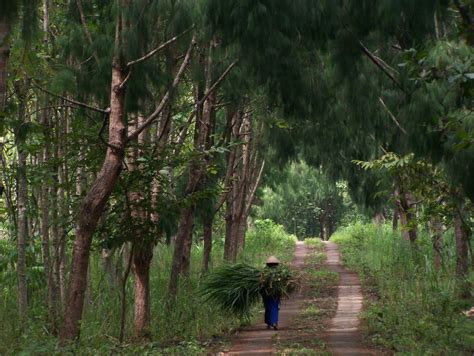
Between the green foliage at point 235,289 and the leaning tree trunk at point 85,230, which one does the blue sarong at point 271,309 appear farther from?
the leaning tree trunk at point 85,230

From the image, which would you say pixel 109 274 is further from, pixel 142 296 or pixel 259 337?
pixel 259 337

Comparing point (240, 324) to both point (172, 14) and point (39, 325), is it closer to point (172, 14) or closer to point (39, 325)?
point (39, 325)

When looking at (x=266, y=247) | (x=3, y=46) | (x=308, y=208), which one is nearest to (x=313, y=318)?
(x=3, y=46)

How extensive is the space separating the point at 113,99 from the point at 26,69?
1.16 meters

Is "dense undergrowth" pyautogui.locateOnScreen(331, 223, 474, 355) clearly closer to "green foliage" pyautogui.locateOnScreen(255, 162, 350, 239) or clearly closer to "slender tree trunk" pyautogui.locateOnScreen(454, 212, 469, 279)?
"slender tree trunk" pyautogui.locateOnScreen(454, 212, 469, 279)

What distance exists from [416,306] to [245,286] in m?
2.96

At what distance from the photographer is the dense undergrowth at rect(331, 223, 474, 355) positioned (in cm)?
1066

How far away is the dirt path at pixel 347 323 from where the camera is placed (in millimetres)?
11727

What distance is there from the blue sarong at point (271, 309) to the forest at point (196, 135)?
0.82 ft

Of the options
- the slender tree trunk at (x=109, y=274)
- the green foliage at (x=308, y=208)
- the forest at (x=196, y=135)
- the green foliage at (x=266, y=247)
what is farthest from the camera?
the green foliage at (x=308, y=208)

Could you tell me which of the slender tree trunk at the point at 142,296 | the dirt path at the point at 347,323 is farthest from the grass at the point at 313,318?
the slender tree trunk at the point at 142,296

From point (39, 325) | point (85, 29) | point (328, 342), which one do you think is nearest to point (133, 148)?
point (85, 29)

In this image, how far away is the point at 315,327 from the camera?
46.1 feet

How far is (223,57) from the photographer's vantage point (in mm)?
13000
